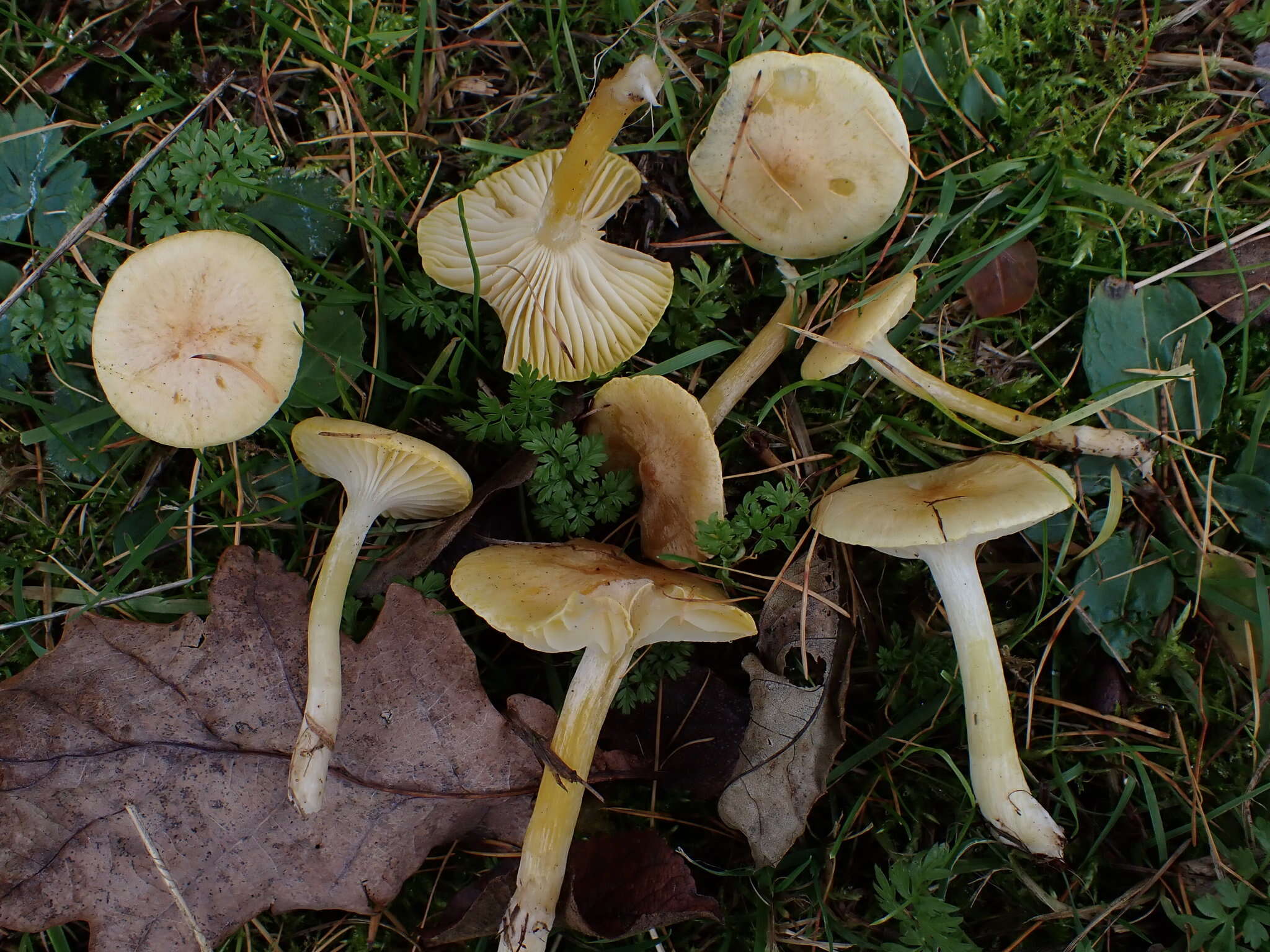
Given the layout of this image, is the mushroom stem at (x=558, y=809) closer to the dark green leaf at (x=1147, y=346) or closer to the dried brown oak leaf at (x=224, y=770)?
the dried brown oak leaf at (x=224, y=770)

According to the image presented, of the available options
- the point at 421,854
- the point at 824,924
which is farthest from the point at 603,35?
the point at 824,924

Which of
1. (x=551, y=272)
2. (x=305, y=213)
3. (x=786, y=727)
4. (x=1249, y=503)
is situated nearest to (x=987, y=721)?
(x=786, y=727)

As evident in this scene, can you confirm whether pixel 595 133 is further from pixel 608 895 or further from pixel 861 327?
pixel 608 895

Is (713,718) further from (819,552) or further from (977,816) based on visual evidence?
(977,816)

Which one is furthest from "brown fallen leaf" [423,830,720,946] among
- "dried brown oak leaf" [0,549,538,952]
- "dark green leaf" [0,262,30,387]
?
"dark green leaf" [0,262,30,387]

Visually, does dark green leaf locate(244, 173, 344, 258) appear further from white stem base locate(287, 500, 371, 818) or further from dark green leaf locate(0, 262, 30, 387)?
white stem base locate(287, 500, 371, 818)

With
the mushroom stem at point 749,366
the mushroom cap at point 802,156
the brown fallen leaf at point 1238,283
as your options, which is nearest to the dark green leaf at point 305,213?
the mushroom cap at point 802,156

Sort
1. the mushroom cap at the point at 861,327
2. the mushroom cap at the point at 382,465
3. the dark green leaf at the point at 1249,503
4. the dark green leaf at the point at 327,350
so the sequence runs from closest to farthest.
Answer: the mushroom cap at the point at 382,465, the mushroom cap at the point at 861,327, the dark green leaf at the point at 1249,503, the dark green leaf at the point at 327,350
